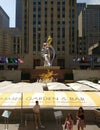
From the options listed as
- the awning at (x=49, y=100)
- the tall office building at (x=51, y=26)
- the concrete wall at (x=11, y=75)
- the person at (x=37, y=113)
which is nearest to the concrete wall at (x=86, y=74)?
the concrete wall at (x=11, y=75)

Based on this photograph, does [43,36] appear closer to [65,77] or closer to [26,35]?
[26,35]

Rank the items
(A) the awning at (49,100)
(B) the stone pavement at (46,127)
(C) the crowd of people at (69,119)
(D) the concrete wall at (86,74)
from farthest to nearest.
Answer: (D) the concrete wall at (86,74) → (A) the awning at (49,100) → (B) the stone pavement at (46,127) → (C) the crowd of people at (69,119)

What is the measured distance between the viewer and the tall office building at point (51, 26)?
133 metres

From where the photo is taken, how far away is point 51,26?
13450 centimetres

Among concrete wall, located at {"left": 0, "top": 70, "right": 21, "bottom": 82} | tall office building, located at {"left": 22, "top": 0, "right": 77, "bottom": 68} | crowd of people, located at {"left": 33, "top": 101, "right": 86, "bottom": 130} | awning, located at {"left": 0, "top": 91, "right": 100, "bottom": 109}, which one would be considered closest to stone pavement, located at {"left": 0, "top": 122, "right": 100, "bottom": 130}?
crowd of people, located at {"left": 33, "top": 101, "right": 86, "bottom": 130}

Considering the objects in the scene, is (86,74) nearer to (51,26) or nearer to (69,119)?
(51,26)

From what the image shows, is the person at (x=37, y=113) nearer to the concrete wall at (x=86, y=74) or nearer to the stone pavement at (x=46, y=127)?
the stone pavement at (x=46, y=127)

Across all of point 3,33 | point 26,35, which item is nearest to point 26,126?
point 26,35

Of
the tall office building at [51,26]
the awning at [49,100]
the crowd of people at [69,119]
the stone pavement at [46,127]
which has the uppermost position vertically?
the tall office building at [51,26]

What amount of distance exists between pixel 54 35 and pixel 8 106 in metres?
114

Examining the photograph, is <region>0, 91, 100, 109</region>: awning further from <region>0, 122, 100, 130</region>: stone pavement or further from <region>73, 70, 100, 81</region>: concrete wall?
<region>73, 70, 100, 81</region>: concrete wall

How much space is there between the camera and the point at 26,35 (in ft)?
470

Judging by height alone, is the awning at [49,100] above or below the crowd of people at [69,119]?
above

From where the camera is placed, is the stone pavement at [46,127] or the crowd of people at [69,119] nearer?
the crowd of people at [69,119]
